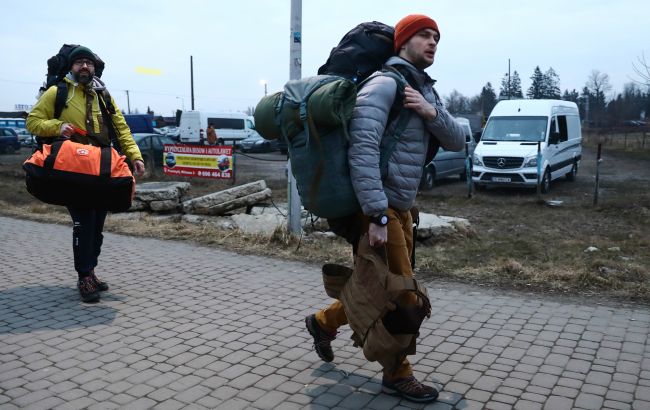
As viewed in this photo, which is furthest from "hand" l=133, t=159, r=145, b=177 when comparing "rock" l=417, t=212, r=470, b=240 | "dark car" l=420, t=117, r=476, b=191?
"dark car" l=420, t=117, r=476, b=191

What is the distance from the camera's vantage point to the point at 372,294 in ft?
10.7

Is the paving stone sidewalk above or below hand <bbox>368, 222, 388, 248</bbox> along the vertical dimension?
below

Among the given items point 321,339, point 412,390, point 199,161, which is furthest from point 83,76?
point 199,161

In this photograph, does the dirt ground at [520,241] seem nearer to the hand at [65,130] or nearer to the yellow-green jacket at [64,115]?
the yellow-green jacket at [64,115]

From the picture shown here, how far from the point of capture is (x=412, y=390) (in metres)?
3.40

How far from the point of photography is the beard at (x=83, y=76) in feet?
16.7

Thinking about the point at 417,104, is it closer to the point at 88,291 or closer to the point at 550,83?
the point at 88,291

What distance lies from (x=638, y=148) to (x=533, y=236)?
95.4ft

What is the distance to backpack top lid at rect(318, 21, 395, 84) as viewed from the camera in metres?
3.41

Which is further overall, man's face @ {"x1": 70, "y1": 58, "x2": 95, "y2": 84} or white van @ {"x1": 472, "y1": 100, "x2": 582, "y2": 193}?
white van @ {"x1": 472, "y1": 100, "x2": 582, "y2": 193}

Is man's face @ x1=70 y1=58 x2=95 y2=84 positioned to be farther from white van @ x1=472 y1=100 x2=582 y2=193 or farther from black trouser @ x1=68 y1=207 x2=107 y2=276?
white van @ x1=472 y1=100 x2=582 y2=193

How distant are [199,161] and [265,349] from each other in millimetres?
12737

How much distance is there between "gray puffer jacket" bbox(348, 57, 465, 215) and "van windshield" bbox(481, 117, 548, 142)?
1291 centimetres

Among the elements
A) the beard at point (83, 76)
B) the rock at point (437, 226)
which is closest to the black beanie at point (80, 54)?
the beard at point (83, 76)
